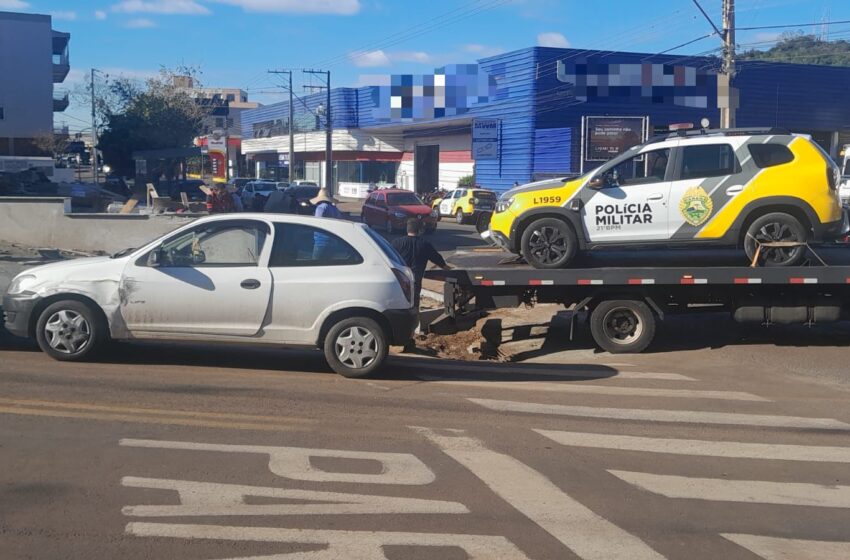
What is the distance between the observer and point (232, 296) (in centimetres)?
890

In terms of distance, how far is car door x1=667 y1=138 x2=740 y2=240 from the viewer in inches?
425

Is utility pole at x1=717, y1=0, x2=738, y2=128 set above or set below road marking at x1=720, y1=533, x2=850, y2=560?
above

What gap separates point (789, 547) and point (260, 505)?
10.00 feet

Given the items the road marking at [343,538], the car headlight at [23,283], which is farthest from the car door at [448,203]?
the road marking at [343,538]

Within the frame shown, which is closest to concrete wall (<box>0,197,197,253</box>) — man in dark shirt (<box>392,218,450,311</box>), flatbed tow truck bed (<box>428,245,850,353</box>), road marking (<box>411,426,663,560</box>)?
man in dark shirt (<box>392,218,450,311</box>)

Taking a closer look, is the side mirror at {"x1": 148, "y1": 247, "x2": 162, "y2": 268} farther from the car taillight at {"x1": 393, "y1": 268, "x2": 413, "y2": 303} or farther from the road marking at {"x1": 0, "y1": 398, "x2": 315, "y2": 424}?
the car taillight at {"x1": 393, "y1": 268, "x2": 413, "y2": 303}

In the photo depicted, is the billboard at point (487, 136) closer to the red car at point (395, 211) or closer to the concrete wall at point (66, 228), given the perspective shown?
the red car at point (395, 211)

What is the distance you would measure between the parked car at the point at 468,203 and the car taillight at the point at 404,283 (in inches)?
1190

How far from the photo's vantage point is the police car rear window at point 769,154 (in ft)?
35.2

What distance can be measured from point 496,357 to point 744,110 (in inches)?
1657

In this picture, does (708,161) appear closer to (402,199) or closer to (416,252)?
(416,252)

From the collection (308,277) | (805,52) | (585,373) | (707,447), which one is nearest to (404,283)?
(308,277)

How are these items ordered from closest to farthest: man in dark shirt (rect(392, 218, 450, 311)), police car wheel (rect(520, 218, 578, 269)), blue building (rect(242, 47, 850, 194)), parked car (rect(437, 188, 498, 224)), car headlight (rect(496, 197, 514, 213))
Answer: police car wheel (rect(520, 218, 578, 269))
car headlight (rect(496, 197, 514, 213))
man in dark shirt (rect(392, 218, 450, 311))
parked car (rect(437, 188, 498, 224))
blue building (rect(242, 47, 850, 194))

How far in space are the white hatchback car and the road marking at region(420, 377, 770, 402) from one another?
0.94m
